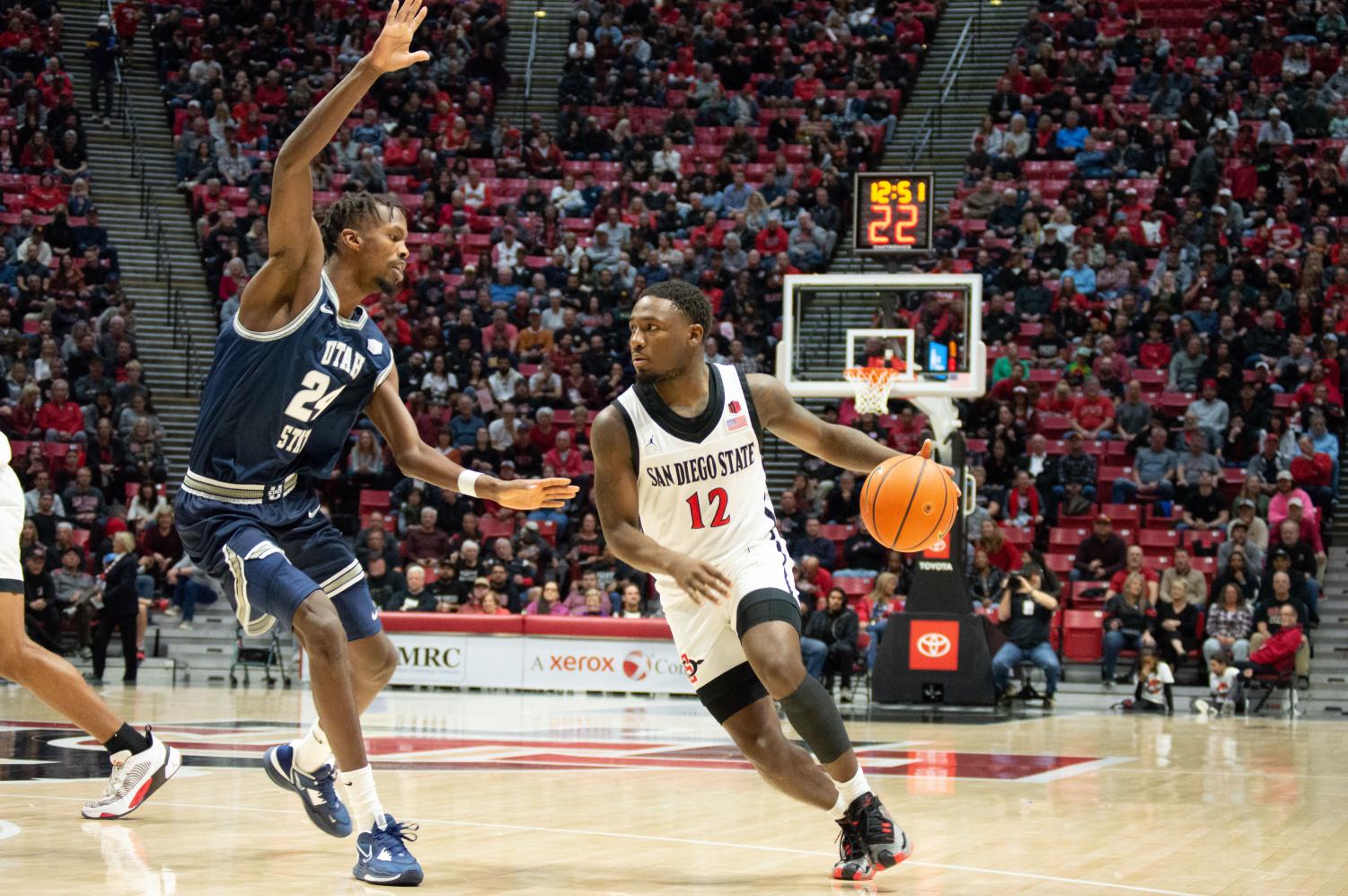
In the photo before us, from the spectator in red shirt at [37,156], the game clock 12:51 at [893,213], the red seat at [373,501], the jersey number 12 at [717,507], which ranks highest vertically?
the spectator in red shirt at [37,156]

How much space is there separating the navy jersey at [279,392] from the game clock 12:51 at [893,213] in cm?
929

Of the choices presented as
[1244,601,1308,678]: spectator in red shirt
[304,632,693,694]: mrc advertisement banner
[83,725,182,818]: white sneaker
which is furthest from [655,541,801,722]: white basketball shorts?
[1244,601,1308,678]: spectator in red shirt

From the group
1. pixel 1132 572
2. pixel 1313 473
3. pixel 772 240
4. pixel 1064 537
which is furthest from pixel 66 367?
pixel 1313 473

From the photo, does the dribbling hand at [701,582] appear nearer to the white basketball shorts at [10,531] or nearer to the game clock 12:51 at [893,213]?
the white basketball shorts at [10,531]

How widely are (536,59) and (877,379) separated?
14665 millimetres

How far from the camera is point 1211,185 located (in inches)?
844

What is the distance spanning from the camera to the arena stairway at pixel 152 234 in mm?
22156

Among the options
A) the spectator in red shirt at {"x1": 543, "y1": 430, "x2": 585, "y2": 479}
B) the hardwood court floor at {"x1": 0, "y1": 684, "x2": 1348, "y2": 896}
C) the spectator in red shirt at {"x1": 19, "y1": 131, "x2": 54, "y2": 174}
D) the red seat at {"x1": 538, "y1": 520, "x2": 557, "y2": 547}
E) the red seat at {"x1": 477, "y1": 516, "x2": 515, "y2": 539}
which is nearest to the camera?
the hardwood court floor at {"x1": 0, "y1": 684, "x2": 1348, "y2": 896}

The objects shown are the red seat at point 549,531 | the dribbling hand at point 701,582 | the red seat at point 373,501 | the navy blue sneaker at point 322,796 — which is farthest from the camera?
the red seat at point 373,501

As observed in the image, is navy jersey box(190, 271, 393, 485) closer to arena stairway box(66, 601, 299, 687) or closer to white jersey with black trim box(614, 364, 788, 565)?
white jersey with black trim box(614, 364, 788, 565)

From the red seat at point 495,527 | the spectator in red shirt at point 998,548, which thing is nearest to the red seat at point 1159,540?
the spectator in red shirt at point 998,548

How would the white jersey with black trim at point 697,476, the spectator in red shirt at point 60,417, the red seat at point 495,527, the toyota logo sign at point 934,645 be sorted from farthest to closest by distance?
the spectator in red shirt at point 60,417 → the red seat at point 495,527 → the toyota logo sign at point 934,645 → the white jersey with black trim at point 697,476

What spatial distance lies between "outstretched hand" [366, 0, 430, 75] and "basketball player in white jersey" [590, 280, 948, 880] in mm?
1167

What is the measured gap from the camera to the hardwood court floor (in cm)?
529
